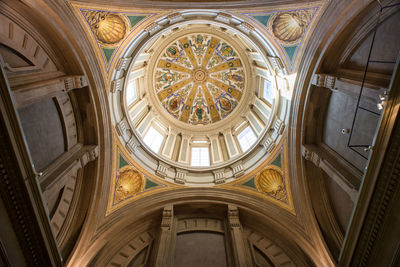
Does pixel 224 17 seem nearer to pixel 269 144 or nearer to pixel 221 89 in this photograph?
pixel 269 144

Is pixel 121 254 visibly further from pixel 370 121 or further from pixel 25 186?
pixel 370 121

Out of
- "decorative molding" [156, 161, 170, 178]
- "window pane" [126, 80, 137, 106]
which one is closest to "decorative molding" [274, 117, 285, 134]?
"decorative molding" [156, 161, 170, 178]

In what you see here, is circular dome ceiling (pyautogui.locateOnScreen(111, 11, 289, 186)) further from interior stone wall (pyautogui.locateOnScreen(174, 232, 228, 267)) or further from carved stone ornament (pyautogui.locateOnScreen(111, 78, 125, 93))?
interior stone wall (pyautogui.locateOnScreen(174, 232, 228, 267))

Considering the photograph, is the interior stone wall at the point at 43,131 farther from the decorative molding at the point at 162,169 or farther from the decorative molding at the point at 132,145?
the decorative molding at the point at 162,169

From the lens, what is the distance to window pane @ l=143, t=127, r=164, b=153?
14.8 metres

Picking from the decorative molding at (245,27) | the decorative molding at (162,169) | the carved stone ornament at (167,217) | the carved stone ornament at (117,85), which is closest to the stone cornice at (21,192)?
the carved stone ornament at (167,217)

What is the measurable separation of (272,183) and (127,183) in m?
7.46

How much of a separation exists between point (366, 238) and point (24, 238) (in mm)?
8263

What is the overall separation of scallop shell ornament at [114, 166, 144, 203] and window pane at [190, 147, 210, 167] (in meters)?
4.72

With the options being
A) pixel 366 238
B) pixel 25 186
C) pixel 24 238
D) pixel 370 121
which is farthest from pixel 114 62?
pixel 366 238

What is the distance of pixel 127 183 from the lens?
36.2 feet

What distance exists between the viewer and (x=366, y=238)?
5254 millimetres

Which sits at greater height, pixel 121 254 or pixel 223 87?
pixel 223 87

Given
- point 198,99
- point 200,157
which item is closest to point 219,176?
point 200,157
